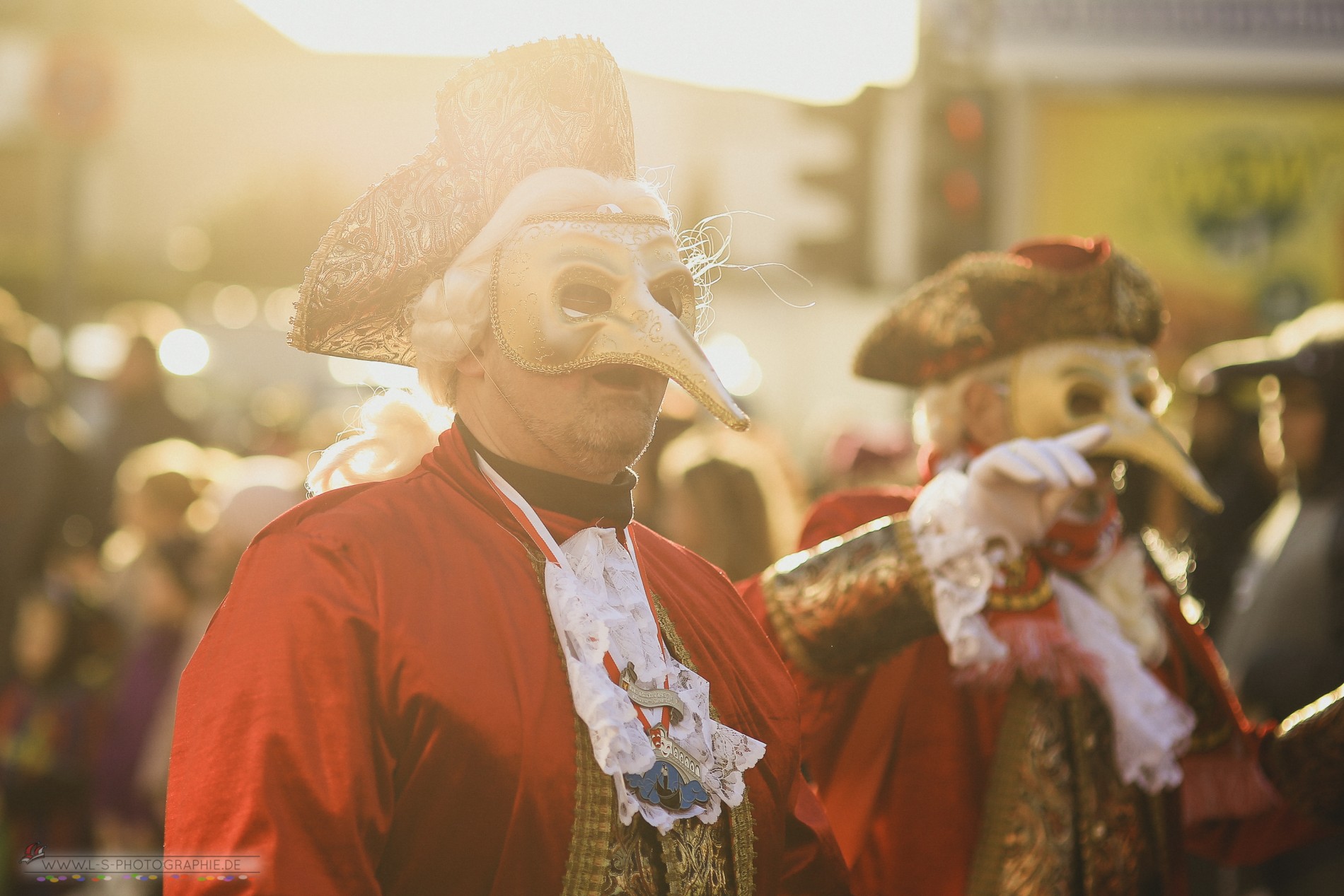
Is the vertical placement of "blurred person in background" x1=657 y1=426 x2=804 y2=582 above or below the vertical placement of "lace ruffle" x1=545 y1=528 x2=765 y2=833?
below

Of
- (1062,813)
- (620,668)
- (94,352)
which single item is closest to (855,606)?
(1062,813)

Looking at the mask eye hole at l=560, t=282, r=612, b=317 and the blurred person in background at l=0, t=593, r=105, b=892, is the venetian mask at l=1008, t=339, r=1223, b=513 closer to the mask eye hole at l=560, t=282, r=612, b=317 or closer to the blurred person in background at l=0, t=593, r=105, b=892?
the mask eye hole at l=560, t=282, r=612, b=317

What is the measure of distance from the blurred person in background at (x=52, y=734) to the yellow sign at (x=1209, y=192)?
8.08 meters

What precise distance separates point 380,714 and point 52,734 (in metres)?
3.50

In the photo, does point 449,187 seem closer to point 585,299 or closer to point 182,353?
point 585,299

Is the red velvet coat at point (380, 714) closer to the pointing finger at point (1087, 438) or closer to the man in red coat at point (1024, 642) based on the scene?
the man in red coat at point (1024, 642)

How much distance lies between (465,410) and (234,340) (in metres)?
15.9

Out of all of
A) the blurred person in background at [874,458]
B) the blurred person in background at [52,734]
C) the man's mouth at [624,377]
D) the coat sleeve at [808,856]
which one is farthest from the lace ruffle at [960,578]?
the blurred person in background at [874,458]

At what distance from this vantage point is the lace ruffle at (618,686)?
182 centimetres

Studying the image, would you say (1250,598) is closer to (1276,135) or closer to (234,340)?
(1276,135)

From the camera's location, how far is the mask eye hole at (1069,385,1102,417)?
286 centimetres

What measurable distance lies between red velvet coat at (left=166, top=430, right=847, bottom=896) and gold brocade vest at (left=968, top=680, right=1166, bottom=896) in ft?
3.91

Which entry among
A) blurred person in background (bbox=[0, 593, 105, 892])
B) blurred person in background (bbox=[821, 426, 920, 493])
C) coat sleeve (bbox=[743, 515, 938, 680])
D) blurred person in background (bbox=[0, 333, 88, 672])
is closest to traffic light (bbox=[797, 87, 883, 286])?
blurred person in background (bbox=[821, 426, 920, 493])

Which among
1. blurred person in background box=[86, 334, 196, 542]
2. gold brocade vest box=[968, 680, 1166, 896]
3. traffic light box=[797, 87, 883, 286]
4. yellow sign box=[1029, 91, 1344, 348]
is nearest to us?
gold brocade vest box=[968, 680, 1166, 896]
